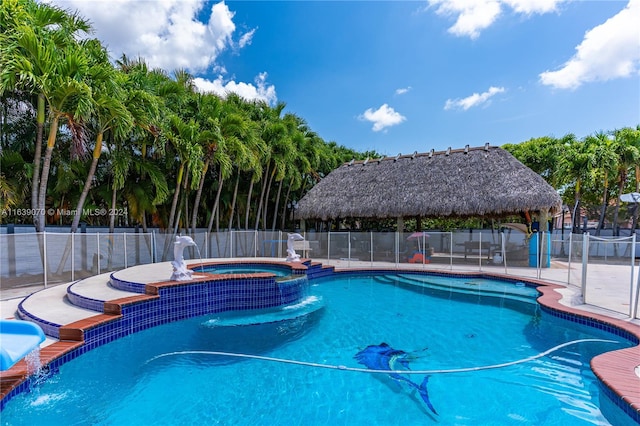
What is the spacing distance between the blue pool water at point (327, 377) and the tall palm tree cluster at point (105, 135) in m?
5.40

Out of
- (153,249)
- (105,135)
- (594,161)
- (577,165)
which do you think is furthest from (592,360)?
(577,165)

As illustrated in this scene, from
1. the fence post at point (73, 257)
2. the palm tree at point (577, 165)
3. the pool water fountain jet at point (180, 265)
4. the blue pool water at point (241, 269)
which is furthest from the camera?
the palm tree at point (577, 165)

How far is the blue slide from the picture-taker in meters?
1.87

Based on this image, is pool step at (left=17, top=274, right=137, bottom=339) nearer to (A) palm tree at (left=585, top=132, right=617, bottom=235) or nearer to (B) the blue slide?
(B) the blue slide

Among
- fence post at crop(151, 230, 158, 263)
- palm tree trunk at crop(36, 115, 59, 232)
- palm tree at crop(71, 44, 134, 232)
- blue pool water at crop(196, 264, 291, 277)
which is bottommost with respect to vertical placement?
blue pool water at crop(196, 264, 291, 277)

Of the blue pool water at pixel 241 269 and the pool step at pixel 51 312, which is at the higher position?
the pool step at pixel 51 312

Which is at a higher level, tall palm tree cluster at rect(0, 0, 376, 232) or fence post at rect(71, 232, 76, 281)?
tall palm tree cluster at rect(0, 0, 376, 232)

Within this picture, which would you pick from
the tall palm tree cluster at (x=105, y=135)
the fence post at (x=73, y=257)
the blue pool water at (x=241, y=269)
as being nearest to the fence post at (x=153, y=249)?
the tall palm tree cluster at (x=105, y=135)

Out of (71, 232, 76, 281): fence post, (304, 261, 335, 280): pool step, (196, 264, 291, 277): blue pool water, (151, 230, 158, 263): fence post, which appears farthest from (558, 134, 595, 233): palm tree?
(71, 232, 76, 281): fence post

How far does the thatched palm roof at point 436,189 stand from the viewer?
13.9m

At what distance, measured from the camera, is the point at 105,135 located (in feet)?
32.2

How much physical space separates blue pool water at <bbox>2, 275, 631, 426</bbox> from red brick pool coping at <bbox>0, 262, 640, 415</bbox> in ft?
0.61

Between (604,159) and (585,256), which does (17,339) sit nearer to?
(585,256)

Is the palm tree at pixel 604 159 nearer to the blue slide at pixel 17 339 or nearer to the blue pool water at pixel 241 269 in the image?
the blue pool water at pixel 241 269
